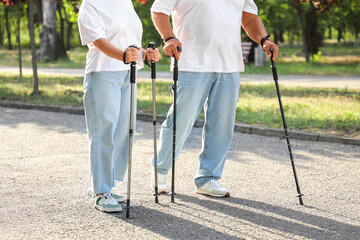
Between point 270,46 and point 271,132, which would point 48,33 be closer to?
point 271,132

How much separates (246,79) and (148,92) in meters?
4.94

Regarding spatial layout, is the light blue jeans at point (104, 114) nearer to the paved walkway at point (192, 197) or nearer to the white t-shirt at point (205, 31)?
the paved walkway at point (192, 197)

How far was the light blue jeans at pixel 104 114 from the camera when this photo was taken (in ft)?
15.2

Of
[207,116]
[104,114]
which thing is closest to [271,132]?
[207,116]

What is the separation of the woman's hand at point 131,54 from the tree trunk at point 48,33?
21772 mm

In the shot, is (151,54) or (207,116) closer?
(151,54)

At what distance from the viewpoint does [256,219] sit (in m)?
4.64

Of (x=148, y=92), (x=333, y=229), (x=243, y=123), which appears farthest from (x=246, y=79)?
(x=333, y=229)

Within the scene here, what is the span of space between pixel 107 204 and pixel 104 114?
0.69 metres

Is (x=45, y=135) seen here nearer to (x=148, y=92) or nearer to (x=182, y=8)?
(x=182, y=8)

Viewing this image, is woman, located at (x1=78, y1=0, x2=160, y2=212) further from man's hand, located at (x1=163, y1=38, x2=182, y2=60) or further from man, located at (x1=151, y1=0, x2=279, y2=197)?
man, located at (x1=151, y1=0, x2=279, y2=197)

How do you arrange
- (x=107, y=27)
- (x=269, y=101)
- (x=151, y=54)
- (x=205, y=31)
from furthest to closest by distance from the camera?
(x=269, y=101), (x=205, y=31), (x=151, y=54), (x=107, y=27)

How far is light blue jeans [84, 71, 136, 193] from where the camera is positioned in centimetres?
463

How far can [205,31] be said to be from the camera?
16.7 feet
